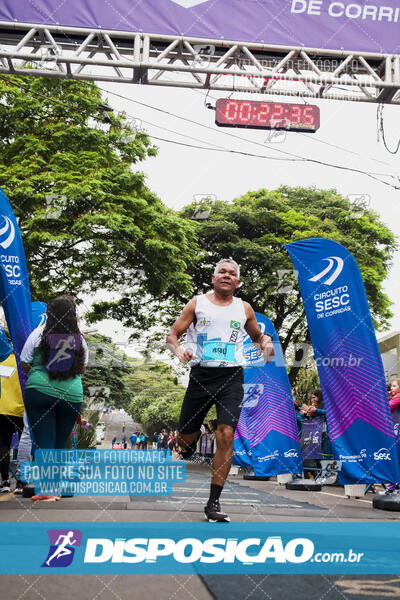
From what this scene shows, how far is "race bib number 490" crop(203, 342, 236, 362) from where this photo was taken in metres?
Result: 4.32

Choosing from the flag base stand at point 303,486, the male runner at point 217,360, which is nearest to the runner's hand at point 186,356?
the male runner at point 217,360

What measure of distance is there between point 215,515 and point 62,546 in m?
1.37

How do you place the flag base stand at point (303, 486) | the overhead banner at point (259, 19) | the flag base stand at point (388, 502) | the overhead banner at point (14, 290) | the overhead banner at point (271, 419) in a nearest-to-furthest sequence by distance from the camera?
the overhead banner at point (14, 290) < the flag base stand at point (388, 502) < the flag base stand at point (303, 486) < the overhead banner at point (259, 19) < the overhead banner at point (271, 419)

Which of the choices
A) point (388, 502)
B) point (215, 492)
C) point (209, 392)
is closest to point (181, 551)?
point (215, 492)

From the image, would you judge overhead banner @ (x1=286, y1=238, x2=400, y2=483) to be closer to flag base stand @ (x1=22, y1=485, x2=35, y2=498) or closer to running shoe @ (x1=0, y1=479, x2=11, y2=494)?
flag base stand @ (x1=22, y1=485, x2=35, y2=498)

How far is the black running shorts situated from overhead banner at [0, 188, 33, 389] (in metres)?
2.15

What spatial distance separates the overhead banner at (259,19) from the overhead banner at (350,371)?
367cm

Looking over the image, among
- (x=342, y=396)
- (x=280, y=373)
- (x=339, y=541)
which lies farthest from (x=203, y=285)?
(x=339, y=541)

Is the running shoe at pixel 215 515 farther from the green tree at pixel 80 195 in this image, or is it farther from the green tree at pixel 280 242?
the green tree at pixel 280 242

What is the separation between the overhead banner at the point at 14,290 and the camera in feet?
19.2

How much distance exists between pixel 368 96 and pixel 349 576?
835 cm

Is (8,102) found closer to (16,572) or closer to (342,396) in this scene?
(342,396)

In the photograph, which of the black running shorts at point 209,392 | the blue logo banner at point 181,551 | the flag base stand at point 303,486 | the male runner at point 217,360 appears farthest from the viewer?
the flag base stand at point 303,486

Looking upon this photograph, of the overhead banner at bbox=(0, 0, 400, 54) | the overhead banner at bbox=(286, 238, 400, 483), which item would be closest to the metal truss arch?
the overhead banner at bbox=(0, 0, 400, 54)
